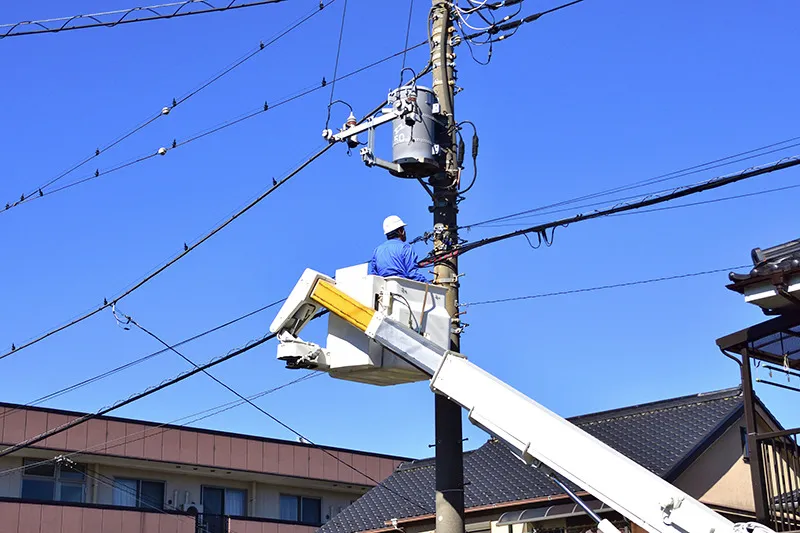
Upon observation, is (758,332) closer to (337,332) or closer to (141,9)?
(337,332)

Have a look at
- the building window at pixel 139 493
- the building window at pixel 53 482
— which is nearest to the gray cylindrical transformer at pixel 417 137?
the building window at pixel 53 482

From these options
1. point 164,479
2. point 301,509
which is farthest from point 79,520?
point 301,509

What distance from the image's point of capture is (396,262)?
11.8 meters

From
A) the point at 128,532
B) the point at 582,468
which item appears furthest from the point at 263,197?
the point at 128,532

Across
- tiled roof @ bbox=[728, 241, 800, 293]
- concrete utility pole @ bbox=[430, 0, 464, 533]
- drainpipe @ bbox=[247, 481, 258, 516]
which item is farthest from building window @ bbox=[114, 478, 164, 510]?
tiled roof @ bbox=[728, 241, 800, 293]

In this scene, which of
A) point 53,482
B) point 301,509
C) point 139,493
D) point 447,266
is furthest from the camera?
point 301,509

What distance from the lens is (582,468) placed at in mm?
10172

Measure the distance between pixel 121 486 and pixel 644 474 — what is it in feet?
77.5

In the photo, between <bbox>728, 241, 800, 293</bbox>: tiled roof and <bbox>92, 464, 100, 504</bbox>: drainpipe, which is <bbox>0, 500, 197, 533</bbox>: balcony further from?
<bbox>728, 241, 800, 293</bbox>: tiled roof

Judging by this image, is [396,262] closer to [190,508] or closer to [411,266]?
[411,266]

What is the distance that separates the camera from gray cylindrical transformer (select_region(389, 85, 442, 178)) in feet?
39.3

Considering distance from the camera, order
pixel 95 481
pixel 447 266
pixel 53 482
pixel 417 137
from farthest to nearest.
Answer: pixel 95 481
pixel 53 482
pixel 417 137
pixel 447 266

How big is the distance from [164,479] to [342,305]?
859 inches

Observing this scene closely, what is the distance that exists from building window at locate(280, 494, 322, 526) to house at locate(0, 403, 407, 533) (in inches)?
1.2
